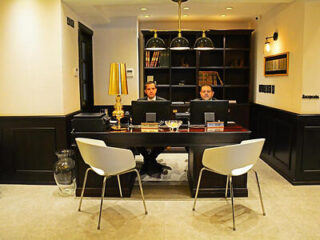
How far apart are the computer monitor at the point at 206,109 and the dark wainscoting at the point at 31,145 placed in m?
1.73

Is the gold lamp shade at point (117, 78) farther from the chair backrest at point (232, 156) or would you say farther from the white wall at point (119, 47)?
the white wall at point (119, 47)

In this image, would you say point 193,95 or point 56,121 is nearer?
point 56,121

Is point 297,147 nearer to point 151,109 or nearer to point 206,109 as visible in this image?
point 206,109

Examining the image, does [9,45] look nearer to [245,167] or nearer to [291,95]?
[245,167]

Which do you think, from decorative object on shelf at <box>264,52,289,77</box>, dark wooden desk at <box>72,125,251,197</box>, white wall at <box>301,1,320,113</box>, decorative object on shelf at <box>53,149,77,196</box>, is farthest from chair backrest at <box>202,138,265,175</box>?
decorative object on shelf at <box>264,52,289,77</box>

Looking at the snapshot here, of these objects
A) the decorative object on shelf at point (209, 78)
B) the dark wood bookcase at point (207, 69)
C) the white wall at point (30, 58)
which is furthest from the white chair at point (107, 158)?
the decorative object on shelf at point (209, 78)

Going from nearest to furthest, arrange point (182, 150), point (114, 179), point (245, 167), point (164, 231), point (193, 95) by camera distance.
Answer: point (164, 231)
point (245, 167)
point (114, 179)
point (182, 150)
point (193, 95)

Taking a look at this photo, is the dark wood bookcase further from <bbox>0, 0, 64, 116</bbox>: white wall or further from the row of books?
<bbox>0, 0, 64, 116</bbox>: white wall

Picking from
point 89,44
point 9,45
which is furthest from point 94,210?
point 89,44

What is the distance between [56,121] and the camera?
409 cm

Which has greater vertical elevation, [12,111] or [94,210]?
[12,111]

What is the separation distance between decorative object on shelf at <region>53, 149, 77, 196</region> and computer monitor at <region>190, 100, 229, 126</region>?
1.64 meters

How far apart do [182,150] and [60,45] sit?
10.0 ft

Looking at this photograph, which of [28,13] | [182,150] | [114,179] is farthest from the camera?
[182,150]
